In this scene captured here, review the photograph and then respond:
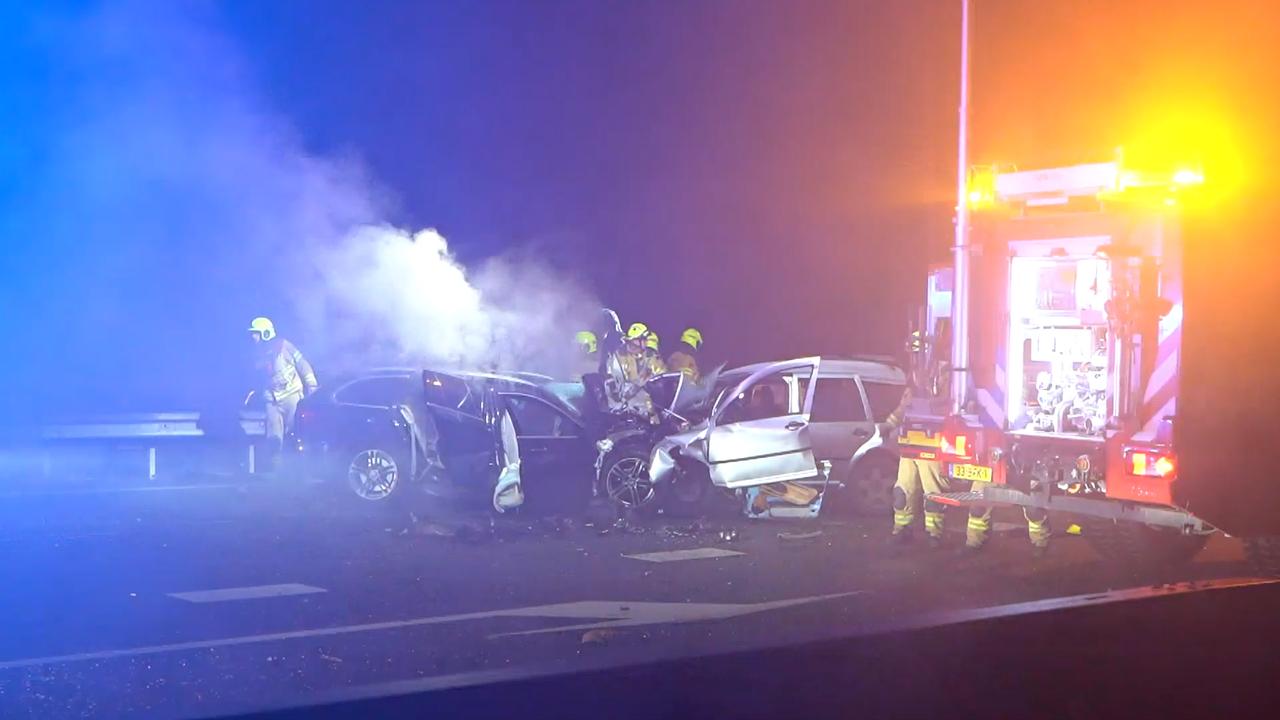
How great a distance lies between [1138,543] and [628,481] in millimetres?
5303

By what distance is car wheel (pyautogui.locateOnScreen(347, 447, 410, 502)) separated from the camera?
14883 millimetres

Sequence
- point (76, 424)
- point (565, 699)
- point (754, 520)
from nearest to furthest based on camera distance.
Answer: point (565, 699) < point (754, 520) < point (76, 424)

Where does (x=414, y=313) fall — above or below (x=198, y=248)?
below

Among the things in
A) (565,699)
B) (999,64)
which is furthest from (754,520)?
(999,64)

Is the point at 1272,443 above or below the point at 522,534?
above

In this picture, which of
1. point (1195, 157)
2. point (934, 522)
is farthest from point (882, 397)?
point (1195, 157)

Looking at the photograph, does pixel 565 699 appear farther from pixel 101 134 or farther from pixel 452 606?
pixel 101 134

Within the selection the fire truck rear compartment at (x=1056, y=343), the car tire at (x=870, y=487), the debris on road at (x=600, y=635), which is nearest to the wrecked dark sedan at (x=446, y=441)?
the car tire at (x=870, y=487)

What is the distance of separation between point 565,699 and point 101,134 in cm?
2082

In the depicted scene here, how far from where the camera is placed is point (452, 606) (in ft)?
30.8

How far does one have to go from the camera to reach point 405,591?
9.98m

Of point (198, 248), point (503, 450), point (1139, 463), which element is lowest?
point (503, 450)

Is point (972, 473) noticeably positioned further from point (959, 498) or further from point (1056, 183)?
point (1056, 183)

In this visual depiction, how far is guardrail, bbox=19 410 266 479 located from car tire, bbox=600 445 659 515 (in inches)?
256
